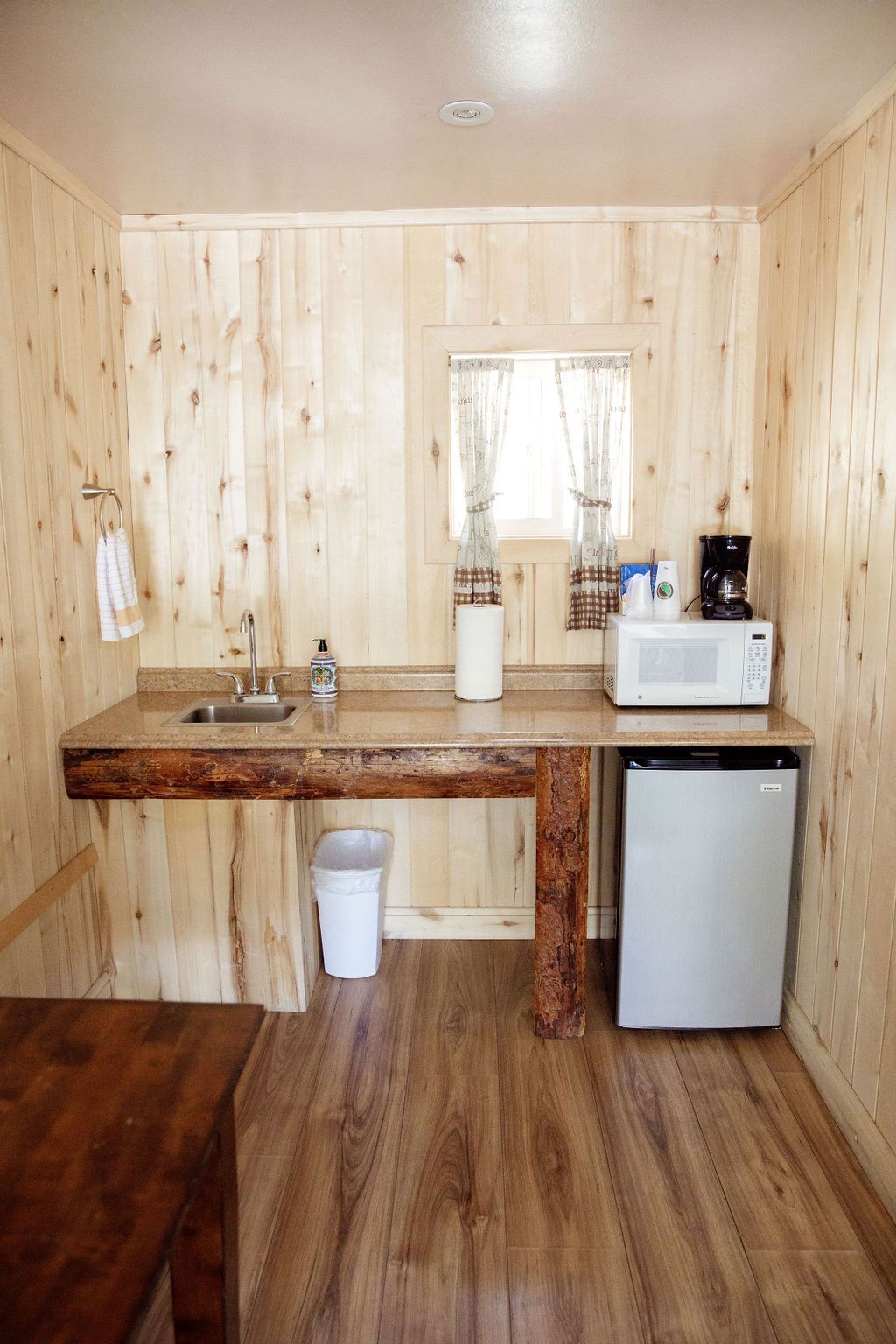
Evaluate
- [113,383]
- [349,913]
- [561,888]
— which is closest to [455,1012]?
[349,913]

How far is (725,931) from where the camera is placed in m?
2.52

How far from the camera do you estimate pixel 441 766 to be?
2.49 meters

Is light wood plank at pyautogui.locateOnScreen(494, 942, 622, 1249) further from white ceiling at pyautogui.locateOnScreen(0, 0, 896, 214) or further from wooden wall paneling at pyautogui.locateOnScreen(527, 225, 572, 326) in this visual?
white ceiling at pyautogui.locateOnScreen(0, 0, 896, 214)

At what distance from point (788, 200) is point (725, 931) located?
2027 millimetres

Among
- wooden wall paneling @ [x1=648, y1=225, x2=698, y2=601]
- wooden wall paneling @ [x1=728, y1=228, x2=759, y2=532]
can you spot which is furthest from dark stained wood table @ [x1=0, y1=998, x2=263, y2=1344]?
wooden wall paneling @ [x1=728, y1=228, x2=759, y2=532]

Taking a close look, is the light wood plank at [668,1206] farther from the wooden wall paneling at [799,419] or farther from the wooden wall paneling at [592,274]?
the wooden wall paneling at [592,274]

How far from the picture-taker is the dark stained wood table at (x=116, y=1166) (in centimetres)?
91

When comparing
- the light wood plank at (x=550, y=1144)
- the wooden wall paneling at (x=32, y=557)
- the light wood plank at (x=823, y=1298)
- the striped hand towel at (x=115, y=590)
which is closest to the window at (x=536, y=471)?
the striped hand towel at (x=115, y=590)

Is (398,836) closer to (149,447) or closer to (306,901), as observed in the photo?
(306,901)

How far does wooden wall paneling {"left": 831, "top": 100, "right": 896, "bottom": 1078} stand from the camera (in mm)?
2031

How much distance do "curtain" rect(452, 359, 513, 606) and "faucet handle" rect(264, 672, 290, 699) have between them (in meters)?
0.62

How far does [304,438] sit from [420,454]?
14.8 inches

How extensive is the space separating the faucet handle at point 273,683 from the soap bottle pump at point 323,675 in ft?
0.37

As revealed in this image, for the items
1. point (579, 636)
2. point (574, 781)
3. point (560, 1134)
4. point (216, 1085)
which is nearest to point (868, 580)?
point (574, 781)
